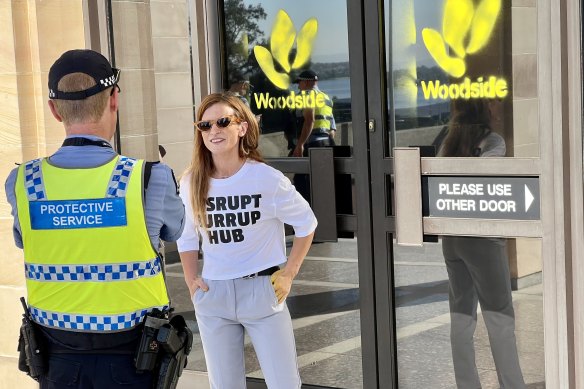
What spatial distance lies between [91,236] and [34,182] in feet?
1.00

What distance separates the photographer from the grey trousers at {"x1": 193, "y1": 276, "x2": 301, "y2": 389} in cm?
462

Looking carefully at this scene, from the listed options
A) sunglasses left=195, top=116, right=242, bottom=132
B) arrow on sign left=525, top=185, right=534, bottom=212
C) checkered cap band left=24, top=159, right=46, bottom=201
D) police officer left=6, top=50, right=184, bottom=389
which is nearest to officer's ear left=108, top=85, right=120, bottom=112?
police officer left=6, top=50, right=184, bottom=389

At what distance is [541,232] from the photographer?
15.9ft

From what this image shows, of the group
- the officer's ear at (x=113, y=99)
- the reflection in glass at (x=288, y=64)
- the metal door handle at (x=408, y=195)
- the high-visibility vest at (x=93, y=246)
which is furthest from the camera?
the reflection in glass at (x=288, y=64)

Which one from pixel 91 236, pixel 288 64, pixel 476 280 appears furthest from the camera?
pixel 288 64

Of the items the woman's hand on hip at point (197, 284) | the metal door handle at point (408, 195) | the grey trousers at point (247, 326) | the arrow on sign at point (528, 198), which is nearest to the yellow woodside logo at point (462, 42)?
the metal door handle at point (408, 195)

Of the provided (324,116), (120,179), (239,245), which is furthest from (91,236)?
(324,116)

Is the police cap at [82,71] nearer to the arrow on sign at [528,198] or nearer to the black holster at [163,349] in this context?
the black holster at [163,349]

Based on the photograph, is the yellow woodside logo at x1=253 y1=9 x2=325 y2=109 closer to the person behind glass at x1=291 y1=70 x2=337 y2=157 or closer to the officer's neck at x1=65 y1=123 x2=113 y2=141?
the person behind glass at x1=291 y1=70 x2=337 y2=157

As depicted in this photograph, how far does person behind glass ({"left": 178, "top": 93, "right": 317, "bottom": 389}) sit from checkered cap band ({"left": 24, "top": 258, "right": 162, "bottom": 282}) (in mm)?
1122

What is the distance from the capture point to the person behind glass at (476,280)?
503 centimetres

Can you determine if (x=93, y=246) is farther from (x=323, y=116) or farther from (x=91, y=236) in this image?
(x=323, y=116)

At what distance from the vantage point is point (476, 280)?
17.1 ft

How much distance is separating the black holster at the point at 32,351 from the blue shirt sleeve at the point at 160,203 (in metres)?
0.54
